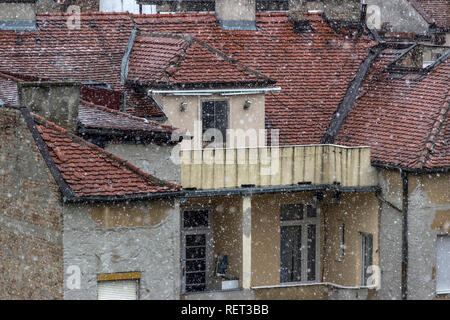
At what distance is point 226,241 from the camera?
3859 cm

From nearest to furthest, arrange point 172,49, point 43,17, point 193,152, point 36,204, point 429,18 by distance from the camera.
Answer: point 36,204, point 193,152, point 172,49, point 43,17, point 429,18

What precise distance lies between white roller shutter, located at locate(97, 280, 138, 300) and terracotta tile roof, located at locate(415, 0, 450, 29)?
120 ft

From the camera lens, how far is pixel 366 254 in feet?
127

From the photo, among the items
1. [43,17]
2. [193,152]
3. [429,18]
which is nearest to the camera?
[193,152]

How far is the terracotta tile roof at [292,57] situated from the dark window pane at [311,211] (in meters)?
1.74

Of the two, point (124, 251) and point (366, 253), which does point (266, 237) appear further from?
point (124, 251)

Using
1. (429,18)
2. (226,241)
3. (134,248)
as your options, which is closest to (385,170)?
(226,241)

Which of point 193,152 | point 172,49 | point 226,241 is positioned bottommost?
point 226,241

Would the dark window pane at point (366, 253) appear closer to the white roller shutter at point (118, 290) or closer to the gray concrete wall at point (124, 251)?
the gray concrete wall at point (124, 251)

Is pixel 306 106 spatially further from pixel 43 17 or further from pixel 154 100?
pixel 43 17

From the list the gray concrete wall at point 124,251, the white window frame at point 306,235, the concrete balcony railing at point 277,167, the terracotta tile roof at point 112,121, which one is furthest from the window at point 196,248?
the gray concrete wall at point 124,251

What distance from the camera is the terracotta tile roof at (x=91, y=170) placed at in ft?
99.1

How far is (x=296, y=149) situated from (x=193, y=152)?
9.81ft

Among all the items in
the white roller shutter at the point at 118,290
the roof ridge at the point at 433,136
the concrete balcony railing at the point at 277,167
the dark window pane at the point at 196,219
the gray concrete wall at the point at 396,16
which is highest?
the gray concrete wall at the point at 396,16
